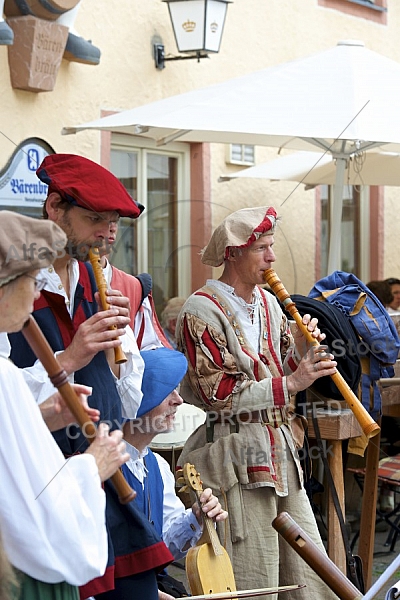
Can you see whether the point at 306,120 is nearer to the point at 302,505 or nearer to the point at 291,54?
the point at 302,505

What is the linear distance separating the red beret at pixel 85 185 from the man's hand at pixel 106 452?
3.15ft

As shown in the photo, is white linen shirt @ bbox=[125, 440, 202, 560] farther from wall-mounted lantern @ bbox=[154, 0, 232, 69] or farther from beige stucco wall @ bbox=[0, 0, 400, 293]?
wall-mounted lantern @ bbox=[154, 0, 232, 69]

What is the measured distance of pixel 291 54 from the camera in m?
8.65

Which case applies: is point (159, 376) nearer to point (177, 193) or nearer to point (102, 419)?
point (102, 419)

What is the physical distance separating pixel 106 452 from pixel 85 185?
108cm

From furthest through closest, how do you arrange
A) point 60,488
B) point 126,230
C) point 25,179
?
point 126,230
point 25,179
point 60,488

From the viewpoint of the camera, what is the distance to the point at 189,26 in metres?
6.90

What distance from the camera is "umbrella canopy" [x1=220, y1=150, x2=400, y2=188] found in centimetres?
728

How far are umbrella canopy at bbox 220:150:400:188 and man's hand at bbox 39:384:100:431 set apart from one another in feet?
16.9

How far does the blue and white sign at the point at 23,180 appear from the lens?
584cm

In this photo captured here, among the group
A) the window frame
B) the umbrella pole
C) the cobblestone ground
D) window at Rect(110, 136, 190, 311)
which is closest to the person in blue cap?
the cobblestone ground

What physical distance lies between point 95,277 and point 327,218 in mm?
6573

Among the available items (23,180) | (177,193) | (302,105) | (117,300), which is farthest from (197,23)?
(117,300)

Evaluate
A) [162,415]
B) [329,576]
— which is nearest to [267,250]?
[162,415]
